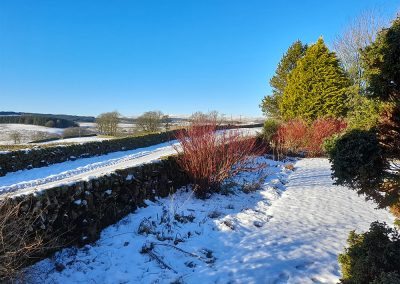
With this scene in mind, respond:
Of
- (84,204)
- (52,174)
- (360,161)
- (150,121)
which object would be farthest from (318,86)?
(360,161)

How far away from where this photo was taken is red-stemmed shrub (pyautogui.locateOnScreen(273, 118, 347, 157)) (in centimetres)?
1647

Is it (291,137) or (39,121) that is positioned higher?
(39,121)

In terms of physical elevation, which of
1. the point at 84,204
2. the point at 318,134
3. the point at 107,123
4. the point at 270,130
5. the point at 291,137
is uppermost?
the point at 107,123

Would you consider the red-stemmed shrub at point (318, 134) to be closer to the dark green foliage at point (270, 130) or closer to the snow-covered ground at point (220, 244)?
the dark green foliage at point (270, 130)

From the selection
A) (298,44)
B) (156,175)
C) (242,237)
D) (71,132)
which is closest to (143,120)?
(71,132)

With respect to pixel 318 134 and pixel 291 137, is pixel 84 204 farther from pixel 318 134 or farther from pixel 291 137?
pixel 318 134

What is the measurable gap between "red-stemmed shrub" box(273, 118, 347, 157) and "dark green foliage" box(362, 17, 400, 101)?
42.9ft

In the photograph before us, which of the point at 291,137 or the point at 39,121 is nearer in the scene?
the point at 291,137

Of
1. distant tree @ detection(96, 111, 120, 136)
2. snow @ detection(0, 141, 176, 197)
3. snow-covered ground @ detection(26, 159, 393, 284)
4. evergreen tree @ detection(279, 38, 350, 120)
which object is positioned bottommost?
snow-covered ground @ detection(26, 159, 393, 284)

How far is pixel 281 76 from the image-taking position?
31172 millimetres

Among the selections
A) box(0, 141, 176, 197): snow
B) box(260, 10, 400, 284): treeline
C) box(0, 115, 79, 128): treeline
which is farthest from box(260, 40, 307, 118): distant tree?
box(0, 115, 79, 128): treeline

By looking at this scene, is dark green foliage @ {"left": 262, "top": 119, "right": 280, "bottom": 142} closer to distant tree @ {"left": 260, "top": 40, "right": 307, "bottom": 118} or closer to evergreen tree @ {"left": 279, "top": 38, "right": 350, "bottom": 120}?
evergreen tree @ {"left": 279, "top": 38, "right": 350, "bottom": 120}

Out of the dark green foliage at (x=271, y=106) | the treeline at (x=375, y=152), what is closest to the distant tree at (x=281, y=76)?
the dark green foliage at (x=271, y=106)

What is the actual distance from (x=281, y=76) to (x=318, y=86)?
30.2 ft
